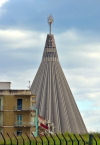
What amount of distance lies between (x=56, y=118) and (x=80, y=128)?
8.13 meters

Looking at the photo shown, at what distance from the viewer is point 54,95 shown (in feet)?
479

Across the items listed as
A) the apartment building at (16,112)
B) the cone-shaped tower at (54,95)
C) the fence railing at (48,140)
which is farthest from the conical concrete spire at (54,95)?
the fence railing at (48,140)

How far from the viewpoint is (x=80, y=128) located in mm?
141125

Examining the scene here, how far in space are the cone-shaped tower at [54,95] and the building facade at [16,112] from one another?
68161 mm

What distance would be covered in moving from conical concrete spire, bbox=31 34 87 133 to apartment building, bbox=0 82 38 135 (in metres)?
69.0

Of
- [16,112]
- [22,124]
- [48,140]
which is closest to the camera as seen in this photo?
[48,140]

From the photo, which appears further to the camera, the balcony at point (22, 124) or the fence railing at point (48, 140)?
the balcony at point (22, 124)

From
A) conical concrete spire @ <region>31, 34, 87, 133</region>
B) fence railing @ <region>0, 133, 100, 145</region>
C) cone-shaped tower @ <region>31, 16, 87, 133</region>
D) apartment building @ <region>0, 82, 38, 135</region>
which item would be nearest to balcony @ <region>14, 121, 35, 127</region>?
apartment building @ <region>0, 82, 38, 135</region>

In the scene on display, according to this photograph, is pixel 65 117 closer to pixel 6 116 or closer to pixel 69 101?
pixel 69 101

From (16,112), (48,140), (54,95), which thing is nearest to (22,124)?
(16,112)

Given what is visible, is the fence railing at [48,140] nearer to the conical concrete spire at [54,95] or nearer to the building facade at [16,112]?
the building facade at [16,112]

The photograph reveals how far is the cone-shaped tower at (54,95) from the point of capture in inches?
5413

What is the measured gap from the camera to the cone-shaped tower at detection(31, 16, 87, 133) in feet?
451

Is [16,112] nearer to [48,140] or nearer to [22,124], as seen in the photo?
[22,124]
